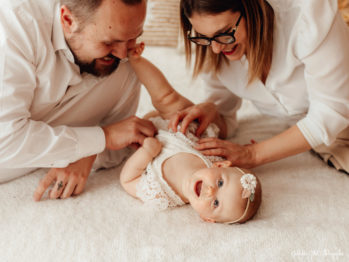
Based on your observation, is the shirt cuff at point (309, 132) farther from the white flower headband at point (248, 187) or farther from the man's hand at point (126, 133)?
the man's hand at point (126, 133)

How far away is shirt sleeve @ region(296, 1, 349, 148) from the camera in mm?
1262

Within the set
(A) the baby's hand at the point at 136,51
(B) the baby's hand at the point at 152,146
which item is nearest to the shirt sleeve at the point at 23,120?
(B) the baby's hand at the point at 152,146

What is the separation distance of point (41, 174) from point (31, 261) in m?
0.53

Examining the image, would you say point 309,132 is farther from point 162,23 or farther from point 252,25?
point 162,23

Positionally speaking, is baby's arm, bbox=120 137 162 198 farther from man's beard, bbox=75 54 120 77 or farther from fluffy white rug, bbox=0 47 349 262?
man's beard, bbox=75 54 120 77

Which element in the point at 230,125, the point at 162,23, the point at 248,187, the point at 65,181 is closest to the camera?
the point at 248,187

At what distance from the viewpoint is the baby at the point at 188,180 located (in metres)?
1.21

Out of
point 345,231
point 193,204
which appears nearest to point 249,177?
point 193,204

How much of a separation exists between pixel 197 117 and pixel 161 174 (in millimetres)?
325

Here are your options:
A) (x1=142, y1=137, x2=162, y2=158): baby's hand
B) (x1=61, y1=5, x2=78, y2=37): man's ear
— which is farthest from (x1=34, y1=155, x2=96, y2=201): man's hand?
(x1=61, y1=5, x2=78, y2=37): man's ear

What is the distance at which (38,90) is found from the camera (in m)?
1.32

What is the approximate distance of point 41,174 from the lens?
1.57 metres

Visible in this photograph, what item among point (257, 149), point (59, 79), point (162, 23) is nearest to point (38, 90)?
point (59, 79)

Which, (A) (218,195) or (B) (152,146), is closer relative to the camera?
(A) (218,195)
